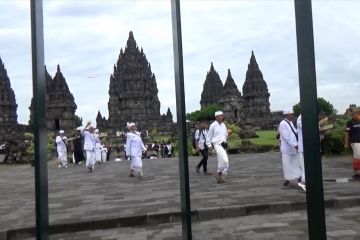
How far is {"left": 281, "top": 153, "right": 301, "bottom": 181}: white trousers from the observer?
9.27 m

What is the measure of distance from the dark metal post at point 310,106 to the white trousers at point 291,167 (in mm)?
7258

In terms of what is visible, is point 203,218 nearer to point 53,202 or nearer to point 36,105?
point 53,202

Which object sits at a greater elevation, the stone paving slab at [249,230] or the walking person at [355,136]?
the walking person at [355,136]

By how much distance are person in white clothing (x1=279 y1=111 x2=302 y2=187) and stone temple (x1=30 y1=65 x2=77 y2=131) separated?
51991 millimetres

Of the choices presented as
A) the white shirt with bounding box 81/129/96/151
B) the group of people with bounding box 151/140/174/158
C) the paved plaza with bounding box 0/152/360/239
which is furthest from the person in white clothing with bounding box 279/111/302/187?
the group of people with bounding box 151/140/174/158

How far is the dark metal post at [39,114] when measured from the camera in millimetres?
2619

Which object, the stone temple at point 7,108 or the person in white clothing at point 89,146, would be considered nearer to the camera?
the person in white clothing at point 89,146

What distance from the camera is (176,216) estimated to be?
6.94 meters

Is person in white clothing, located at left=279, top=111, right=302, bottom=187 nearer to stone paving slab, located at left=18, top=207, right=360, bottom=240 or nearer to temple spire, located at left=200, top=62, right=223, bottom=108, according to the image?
stone paving slab, located at left=18, top=207, right=360, bottom=240

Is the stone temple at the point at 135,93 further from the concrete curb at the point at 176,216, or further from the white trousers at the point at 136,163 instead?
the concrete curb at the point at 176,216

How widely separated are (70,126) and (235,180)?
5078cm

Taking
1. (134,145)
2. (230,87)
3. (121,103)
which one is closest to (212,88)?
(230,87)

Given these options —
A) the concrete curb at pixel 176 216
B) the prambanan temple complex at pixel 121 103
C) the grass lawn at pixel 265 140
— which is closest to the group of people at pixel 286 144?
the concrete curb at pixel 176 216

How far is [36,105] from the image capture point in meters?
2.61
